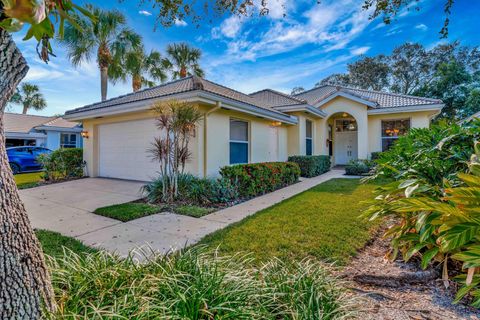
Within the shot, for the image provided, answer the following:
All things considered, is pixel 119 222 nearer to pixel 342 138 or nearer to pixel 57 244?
pixel 57 244

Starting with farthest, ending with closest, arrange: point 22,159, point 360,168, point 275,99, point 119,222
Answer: point 22,159, point 275,99, point 360,168, point 119,222

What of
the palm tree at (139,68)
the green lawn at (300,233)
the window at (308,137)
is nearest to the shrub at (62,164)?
the palm tree at (139,68)

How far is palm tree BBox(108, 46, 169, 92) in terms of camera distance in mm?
16719

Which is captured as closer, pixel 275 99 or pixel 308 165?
pixel 308 165

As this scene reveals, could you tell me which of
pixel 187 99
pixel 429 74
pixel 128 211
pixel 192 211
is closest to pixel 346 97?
pixel 187 99

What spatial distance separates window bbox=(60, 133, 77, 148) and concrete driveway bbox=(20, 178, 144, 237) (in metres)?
15.2

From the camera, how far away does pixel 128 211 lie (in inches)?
225

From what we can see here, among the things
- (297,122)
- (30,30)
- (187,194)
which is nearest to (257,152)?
(297,122)

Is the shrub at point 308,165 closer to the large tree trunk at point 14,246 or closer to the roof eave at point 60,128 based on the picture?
the large tree trunk at point 14,246

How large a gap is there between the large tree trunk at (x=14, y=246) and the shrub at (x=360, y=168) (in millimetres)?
13245

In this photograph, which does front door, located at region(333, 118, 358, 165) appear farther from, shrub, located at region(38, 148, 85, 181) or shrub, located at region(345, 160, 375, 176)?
shrub, located at region(38, 148, 85, 181)

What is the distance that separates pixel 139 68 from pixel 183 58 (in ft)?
11.7

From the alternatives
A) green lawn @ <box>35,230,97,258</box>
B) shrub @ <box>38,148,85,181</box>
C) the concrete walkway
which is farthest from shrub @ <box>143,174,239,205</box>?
shrub @ <box>38,148,85,181</box>

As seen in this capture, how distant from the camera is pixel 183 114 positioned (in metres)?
6.64
